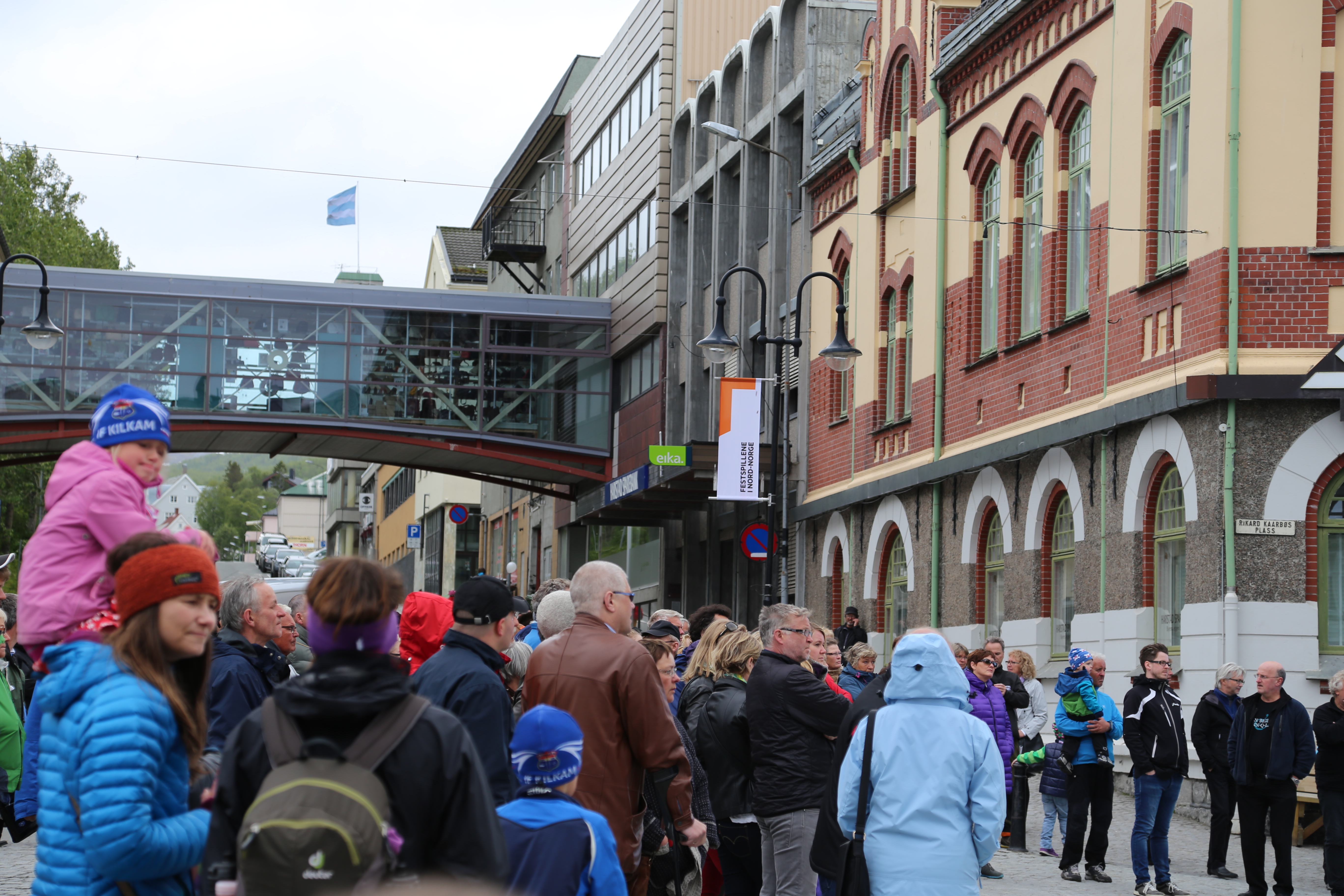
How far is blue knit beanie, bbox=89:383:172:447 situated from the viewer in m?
5.30

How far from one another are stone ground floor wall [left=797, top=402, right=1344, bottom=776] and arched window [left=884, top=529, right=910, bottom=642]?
1430 mm

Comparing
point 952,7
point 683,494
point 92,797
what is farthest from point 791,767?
point 683,494

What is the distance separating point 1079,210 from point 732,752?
14212 millimetres

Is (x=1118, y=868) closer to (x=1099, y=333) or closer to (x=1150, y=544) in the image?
(x=1150, y=544)

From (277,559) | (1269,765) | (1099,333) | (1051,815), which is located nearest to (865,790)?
(1269,765)

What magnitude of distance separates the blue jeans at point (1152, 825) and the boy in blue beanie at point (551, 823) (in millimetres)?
9818

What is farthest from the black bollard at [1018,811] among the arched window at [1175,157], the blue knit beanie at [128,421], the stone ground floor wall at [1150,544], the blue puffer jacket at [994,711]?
the blue knit beanie at [128,421]

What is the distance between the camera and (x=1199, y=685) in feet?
58.2

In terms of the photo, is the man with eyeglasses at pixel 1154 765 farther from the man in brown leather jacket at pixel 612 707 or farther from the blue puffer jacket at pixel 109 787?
the blue puffer jacket at pixel 109 787

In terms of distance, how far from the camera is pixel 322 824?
12.0 ft

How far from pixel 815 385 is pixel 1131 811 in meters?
14.6

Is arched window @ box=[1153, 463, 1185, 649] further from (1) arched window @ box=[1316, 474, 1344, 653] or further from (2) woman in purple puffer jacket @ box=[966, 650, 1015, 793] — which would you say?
(2) woman in purple puffer jacket @ box=[966, 650, 1015, 793]

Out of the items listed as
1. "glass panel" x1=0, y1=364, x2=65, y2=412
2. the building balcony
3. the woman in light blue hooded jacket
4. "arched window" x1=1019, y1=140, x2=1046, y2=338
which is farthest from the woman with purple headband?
the building balcony

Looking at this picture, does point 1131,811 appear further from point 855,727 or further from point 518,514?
point 518,514
